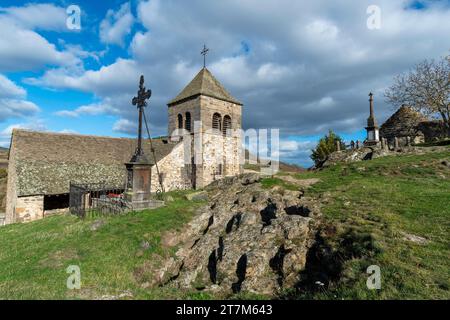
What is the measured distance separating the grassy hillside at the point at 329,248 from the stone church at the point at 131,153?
24.6ft

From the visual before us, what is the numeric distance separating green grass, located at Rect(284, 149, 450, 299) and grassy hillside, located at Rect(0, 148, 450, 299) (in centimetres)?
2

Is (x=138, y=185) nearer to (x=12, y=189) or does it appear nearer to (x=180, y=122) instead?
(x=12, y=189)

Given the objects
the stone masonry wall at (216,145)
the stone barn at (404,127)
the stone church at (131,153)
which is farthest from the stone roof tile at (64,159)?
the stone barn at (404,127)

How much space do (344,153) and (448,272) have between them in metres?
17.8

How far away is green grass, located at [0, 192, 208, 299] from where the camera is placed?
6594mm

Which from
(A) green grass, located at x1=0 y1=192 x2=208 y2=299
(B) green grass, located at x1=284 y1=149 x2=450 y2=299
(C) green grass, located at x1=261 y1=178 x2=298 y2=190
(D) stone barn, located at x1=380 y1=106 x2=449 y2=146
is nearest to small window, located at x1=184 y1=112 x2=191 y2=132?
(C) green grass, located at x1=261 y1=178 x2=298 y2=190

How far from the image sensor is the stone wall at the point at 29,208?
18.2 m

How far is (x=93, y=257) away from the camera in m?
8.59

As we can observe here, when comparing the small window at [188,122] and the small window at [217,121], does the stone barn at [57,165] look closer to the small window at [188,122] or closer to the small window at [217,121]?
the small window at [188,122]

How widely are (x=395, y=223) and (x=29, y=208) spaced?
70.6ft

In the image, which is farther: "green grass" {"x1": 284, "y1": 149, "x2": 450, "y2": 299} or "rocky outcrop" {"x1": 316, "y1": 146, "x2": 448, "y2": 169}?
"rocky outcrop" {"x1": 316, "y1": 146, "x2": 448, "y2": 169}

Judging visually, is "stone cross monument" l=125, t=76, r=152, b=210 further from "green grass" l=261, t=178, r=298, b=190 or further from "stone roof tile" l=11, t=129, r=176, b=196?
"stone roof tile" l=11, t=129, r=176, b=196

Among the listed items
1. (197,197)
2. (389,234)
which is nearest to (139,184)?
(197,197)

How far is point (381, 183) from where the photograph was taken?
13.0 meters
